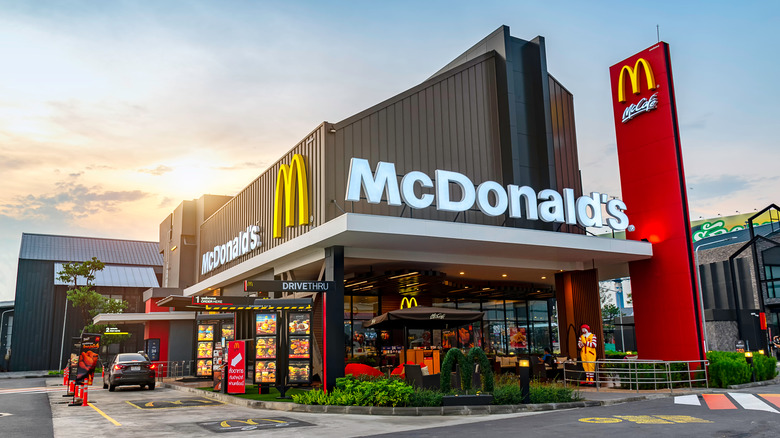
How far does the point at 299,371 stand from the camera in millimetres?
16750

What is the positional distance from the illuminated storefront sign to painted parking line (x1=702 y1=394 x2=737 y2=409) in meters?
16.3

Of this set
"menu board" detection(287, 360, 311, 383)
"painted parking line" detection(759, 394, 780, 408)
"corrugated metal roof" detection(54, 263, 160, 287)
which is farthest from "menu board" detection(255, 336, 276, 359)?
"corrugated metal roof" detection(54, 263, 160, 287)

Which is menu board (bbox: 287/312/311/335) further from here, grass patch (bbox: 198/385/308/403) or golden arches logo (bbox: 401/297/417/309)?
golden arches logo (bbox: 401/297/417/309)

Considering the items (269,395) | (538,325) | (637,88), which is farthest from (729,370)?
(538,325)

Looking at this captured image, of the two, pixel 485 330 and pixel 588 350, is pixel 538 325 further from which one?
pixel 588 350

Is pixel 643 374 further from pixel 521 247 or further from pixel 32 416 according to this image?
pixel 32 416

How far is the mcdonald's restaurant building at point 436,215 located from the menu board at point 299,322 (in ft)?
1.02

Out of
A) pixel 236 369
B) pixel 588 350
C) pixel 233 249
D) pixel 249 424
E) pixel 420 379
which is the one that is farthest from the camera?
pixel 233 249

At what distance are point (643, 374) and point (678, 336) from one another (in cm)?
220

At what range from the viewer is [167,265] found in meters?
44.8

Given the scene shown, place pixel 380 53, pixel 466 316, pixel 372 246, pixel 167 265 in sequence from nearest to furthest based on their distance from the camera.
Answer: pixel 372 246, pixel 466 316, pixel 380 53, pixel 167 265

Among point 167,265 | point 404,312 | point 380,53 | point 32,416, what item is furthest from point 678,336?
point 167,265

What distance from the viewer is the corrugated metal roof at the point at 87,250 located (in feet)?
→ 185

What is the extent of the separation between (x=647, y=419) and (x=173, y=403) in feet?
43.0
